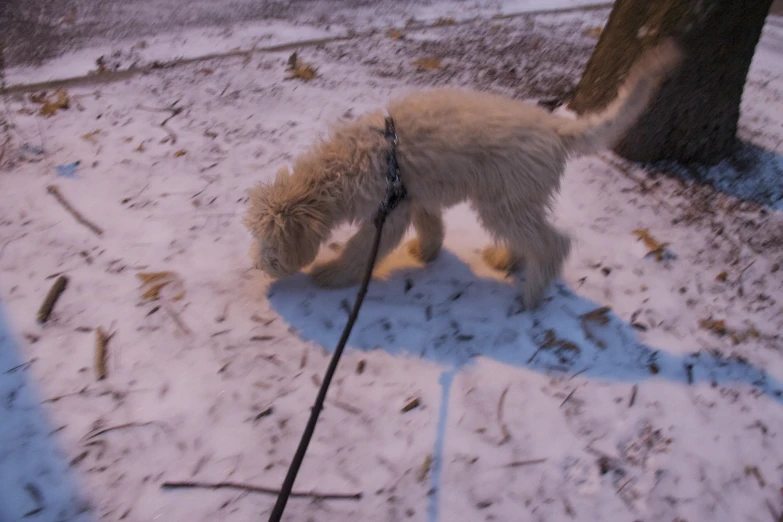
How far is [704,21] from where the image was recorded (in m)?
3.12

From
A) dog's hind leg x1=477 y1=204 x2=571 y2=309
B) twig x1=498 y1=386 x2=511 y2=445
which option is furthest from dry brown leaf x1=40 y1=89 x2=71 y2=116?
twig x1=498 y1=386 x2=511 y2=445

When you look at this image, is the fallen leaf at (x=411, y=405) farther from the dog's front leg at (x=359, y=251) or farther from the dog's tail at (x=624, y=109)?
the dog's tail at (x=624, y=109)

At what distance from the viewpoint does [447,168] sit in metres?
2.29

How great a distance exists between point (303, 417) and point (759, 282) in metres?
3.02

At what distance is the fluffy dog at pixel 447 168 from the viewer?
2.25 meters

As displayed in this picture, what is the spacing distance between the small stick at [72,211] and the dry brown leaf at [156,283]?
1.98ft

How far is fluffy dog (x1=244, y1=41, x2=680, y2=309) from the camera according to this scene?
2.25 m

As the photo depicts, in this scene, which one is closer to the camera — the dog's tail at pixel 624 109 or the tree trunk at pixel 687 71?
the dog's tail at pixel 624 109

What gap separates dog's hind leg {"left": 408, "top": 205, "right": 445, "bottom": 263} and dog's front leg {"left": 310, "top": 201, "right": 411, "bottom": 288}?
0.25 meters

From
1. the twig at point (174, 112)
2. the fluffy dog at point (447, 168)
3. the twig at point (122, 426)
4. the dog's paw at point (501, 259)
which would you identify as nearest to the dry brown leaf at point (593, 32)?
the fluffy dog at point (447, 168)

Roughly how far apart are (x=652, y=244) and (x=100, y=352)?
11.5 feet

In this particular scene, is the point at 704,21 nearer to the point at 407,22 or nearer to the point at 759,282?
the point at 759,282

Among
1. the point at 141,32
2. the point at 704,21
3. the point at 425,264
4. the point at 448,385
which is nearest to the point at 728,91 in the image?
the point at 704,21

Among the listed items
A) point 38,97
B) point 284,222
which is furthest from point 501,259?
point 38,97
